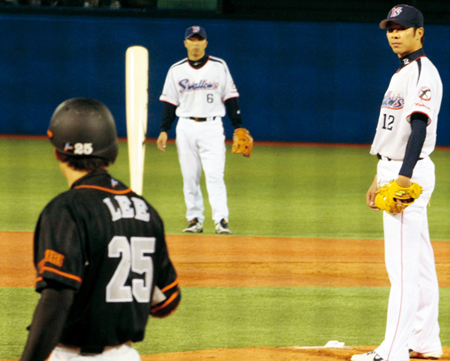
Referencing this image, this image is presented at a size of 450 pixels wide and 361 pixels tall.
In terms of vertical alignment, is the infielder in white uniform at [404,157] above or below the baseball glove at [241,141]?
above

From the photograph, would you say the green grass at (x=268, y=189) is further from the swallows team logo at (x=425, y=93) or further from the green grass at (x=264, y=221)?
the swallows team logo at (x=425, y=93)

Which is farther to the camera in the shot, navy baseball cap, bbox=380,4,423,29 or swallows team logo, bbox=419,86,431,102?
navy baseball cap, bbox=380,4,423,29

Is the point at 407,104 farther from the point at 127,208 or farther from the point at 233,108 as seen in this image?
the point at 233,108

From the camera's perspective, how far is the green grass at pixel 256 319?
4.56 metres

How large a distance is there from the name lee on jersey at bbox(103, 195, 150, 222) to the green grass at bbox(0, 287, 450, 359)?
91.0 inches

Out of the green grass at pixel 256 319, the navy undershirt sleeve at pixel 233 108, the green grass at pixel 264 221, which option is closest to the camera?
the green grass at pixel 256 319

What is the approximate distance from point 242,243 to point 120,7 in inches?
444

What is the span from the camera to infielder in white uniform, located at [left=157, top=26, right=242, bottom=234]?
301 inches

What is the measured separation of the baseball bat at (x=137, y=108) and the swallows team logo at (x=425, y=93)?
1.31 metres

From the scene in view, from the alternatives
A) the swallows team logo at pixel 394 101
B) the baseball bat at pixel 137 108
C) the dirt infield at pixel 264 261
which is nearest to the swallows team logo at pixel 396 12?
the swallows team logo at pixel 394 101

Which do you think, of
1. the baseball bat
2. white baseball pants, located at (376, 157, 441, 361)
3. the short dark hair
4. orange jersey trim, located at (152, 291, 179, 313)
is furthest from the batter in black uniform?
white baseball pants, located at (376, 157, 441, 361)

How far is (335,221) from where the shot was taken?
896 cm

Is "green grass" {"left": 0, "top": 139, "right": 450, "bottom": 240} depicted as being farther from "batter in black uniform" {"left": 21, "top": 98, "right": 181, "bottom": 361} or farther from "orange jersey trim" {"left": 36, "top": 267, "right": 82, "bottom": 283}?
"orange jersey trim" {"left": 36, "top": 267, "right": 82, "bottom": 283}

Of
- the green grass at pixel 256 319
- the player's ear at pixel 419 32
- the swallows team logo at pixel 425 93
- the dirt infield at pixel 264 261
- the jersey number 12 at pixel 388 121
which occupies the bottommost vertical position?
the dirt infield at pixel 264 261
